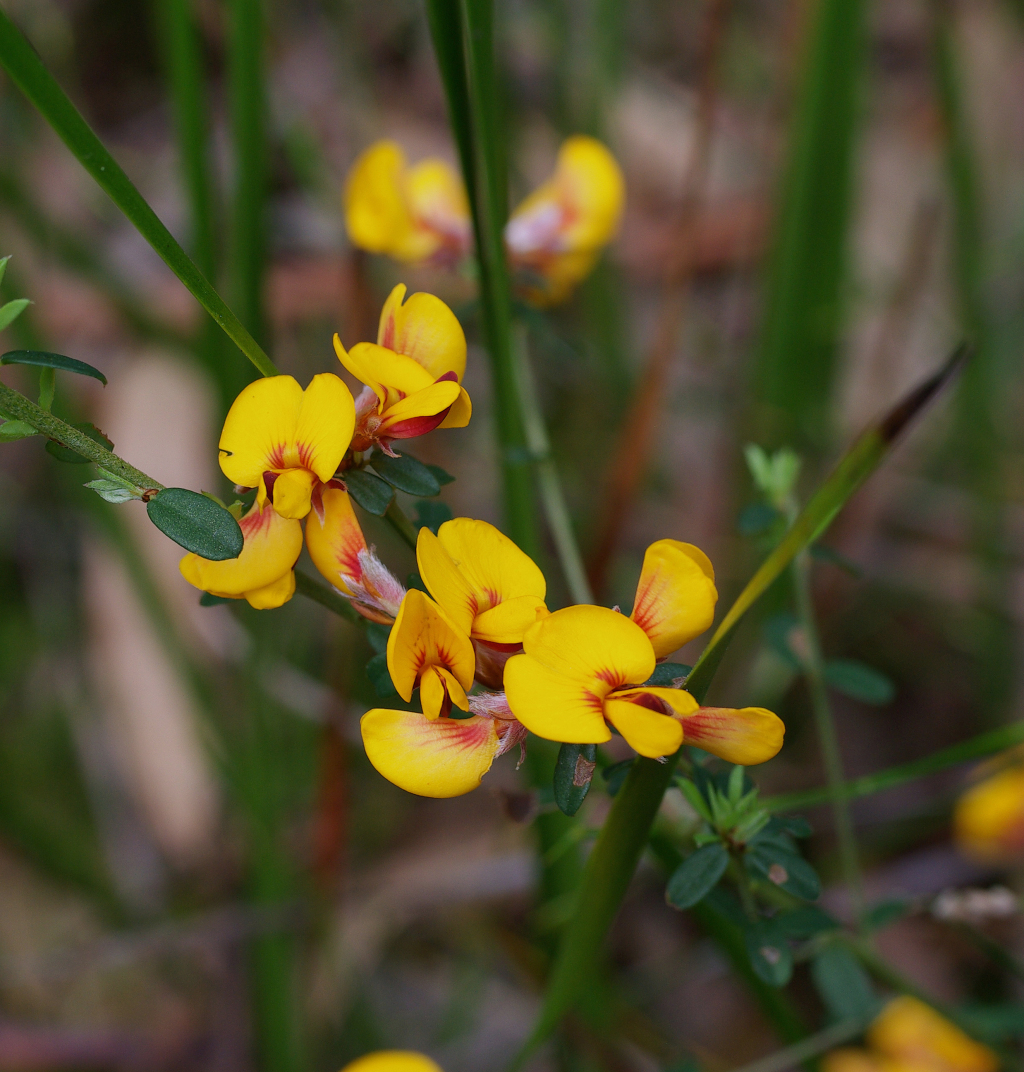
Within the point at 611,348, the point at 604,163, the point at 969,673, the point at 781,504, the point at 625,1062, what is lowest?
the point at 625,1062

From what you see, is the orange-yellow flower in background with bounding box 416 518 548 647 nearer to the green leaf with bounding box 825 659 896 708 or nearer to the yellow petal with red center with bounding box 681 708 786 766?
the yellow petal with red center with bounding box 681 708 786 766

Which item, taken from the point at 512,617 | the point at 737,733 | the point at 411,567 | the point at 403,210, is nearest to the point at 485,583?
the point at 512,617

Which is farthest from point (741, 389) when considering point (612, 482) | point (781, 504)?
point (781, 504)

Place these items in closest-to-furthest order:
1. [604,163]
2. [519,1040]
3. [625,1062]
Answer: [604,163]
[625,1062]
[519,1040]

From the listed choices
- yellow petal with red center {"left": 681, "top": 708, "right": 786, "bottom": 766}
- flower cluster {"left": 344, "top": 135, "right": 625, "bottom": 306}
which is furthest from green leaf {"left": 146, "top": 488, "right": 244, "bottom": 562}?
flower cluster {"left": 344, "top": 135, "right": 625, "bottom": 306}

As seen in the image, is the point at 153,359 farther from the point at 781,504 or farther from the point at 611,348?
the point at 781,504

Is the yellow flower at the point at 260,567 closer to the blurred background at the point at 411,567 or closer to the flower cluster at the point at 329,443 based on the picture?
the flower cluster at the point at 329,443
